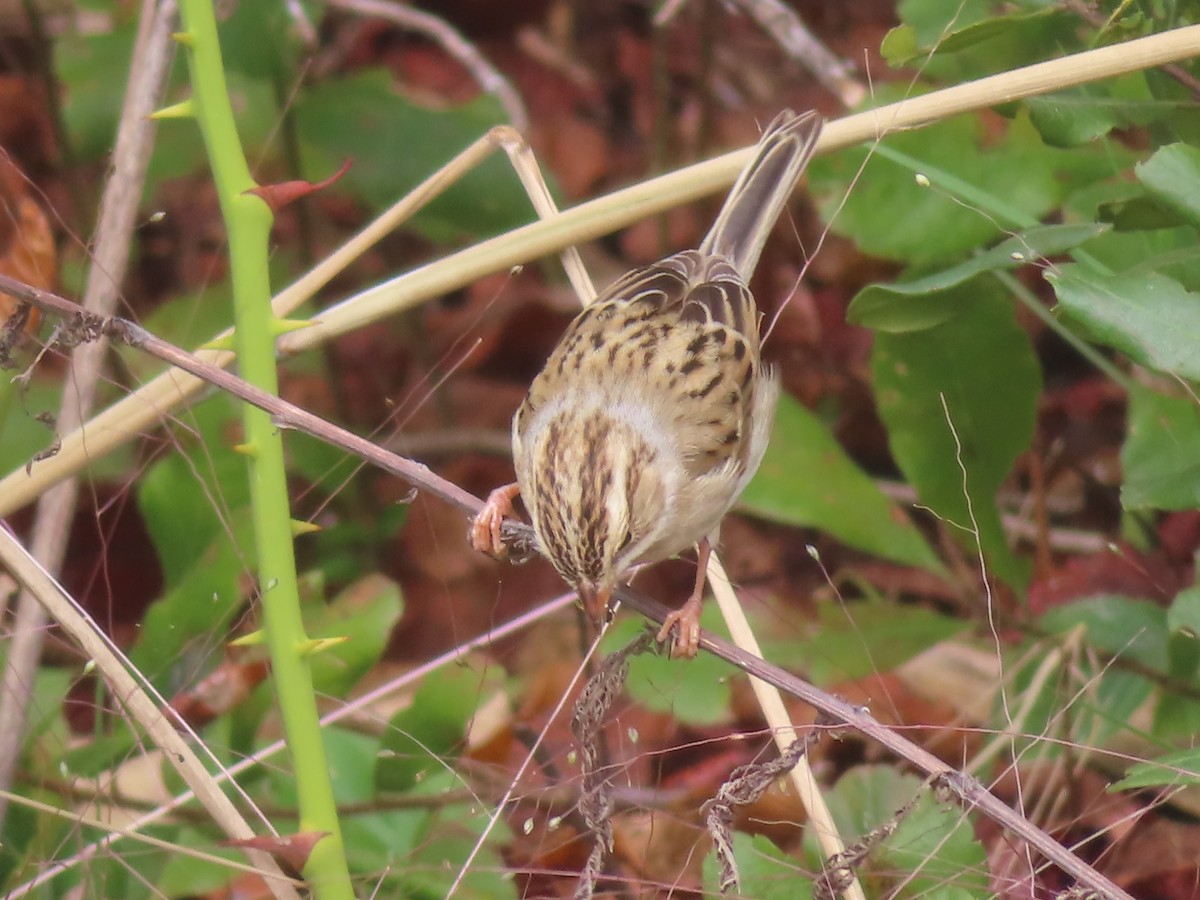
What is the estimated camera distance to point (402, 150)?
12.7 ft

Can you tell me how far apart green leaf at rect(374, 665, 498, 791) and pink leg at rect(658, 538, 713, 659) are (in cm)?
35

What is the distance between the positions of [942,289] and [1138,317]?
68 centimetres

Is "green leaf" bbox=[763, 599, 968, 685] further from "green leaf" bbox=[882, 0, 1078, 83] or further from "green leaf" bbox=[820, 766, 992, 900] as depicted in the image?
"green leaf" bbox=[882, 0, 1078, 83]

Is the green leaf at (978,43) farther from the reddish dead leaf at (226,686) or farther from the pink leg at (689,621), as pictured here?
the reddish dead leaf at (226,686)

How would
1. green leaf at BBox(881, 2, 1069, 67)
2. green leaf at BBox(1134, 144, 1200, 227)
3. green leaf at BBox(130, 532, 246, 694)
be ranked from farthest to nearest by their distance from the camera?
green leaf at BBox(130, 532, 246, 694) → green leaf at BBox(881, 2, 1069, 67) → green leaf at BBox(1134, 144, 1200, 227)

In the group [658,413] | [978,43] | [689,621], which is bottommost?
[689,621]

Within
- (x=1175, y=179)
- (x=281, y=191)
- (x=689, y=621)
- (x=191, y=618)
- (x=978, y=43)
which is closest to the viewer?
(x=281, y=191)

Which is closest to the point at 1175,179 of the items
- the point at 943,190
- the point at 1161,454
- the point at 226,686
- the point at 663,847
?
the point at 1161,454

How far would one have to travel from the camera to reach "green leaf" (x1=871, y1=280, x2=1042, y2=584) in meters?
2.97

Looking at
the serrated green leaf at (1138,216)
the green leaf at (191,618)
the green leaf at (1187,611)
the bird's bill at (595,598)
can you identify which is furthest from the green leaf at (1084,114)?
the green leaf at (191,618)

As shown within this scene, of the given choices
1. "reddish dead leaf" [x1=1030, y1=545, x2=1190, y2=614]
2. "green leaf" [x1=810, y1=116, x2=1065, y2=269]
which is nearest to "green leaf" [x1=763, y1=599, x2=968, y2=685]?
"reddish dead leaf" [x1=1030, y1=545, x2=1190, y2=614]

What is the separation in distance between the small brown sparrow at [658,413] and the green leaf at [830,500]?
200 mm

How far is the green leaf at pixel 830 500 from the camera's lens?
3.27 meters

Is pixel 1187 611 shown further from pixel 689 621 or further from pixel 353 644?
pixel 353 644
